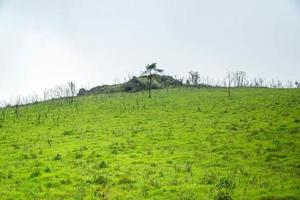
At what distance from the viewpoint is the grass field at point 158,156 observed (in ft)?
73.8

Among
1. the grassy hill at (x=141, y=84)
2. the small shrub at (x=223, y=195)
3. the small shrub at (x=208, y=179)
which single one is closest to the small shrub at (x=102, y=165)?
the small shrub at (x=208, y=179)

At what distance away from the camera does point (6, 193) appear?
2380cm

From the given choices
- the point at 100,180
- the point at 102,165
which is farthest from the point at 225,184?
the point at 102,165

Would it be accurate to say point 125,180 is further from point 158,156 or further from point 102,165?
point 158,156

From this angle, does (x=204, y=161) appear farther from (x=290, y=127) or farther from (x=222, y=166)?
(x=290, y=127)

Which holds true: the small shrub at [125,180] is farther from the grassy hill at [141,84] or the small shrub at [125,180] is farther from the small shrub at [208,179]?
the grassy hill at [141,84]

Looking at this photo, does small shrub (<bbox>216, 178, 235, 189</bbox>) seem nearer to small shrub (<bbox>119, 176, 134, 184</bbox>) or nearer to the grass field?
the grass field

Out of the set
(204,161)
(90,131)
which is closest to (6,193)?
(204,161)

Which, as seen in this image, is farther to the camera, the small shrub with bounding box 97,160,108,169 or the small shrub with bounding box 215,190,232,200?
the small shrub with bounding box 97,160,108,169

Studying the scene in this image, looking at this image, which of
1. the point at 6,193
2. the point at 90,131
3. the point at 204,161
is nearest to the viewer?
the point at 6,193

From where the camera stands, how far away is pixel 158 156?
32.0 meters

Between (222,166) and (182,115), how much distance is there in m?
31.2

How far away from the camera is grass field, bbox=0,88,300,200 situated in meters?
22.5

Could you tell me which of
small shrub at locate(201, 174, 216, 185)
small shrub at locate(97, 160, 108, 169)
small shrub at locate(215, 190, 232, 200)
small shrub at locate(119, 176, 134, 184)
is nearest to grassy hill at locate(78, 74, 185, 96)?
small shrub at locate(97, 160, 108, 169)
